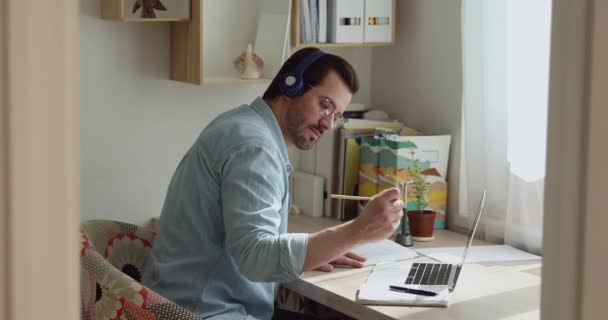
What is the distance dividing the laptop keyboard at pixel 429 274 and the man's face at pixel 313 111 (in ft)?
1.41

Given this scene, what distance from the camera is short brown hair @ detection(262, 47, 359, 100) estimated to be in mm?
2217

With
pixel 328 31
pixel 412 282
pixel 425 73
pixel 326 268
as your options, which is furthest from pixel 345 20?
pixel 412 282

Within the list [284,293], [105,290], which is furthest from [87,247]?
[284,293]

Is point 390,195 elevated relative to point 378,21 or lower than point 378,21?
lower

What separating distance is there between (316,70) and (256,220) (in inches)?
19.9

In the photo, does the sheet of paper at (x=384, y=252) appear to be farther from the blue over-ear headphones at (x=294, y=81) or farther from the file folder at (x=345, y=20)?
the file folder at (x=345, y=20)

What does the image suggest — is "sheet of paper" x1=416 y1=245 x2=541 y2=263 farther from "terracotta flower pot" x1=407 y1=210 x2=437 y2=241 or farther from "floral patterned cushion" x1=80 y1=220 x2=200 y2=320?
"floral patterned cushion" x1=80 y1=220 x2=200 y2=320

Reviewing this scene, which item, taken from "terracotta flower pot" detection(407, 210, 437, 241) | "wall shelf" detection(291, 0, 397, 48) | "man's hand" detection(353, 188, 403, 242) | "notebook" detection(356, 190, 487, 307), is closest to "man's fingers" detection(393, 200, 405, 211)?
"man's hand" detection(353, 188, 403, 242)

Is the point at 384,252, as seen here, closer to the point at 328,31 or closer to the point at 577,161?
the point at 328,31

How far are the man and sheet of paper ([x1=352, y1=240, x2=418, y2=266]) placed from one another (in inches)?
12.1

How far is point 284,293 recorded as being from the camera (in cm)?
290

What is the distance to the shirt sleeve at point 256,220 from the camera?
1896 mm

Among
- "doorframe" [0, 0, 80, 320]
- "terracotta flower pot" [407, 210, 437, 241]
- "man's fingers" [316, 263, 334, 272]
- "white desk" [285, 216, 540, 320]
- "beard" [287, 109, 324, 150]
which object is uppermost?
"doorframe" [0, 0, 80, 320]

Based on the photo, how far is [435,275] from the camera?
2205 mm
